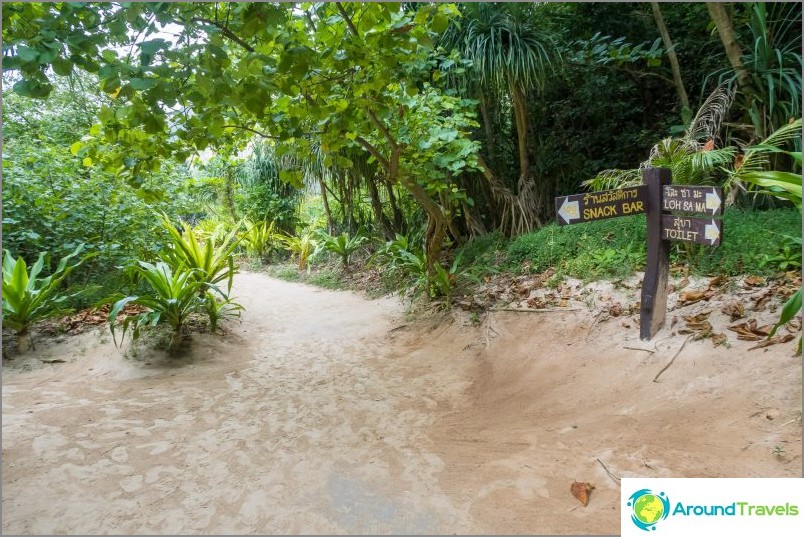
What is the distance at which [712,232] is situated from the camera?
2.39 meters

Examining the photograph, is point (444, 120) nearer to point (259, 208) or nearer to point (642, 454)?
→ point (642, 454)

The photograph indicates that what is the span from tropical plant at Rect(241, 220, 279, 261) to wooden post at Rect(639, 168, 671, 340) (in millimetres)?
7947

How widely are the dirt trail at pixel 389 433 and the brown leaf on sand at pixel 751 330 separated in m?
0.07

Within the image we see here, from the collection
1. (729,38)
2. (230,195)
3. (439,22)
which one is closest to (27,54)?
(439,22)

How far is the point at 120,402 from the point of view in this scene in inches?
110

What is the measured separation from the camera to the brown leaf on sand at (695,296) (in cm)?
272

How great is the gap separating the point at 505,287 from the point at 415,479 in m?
2.64

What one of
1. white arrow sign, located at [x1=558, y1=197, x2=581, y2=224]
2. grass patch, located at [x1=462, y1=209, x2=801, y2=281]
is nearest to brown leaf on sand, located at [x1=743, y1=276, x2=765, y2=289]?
grass patch, located at [x1=462, y1=209, x2=801, y2=281]

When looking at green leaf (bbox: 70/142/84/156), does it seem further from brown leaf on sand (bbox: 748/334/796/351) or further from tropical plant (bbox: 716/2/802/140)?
tropical plant (bbox: 716/2/802/140)

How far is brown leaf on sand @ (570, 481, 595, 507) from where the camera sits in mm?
1531

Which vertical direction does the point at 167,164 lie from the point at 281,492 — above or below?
above

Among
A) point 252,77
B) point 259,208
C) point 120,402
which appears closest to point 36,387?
point 120,402

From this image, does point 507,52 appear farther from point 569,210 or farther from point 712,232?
point 712,232

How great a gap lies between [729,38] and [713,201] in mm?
2329
